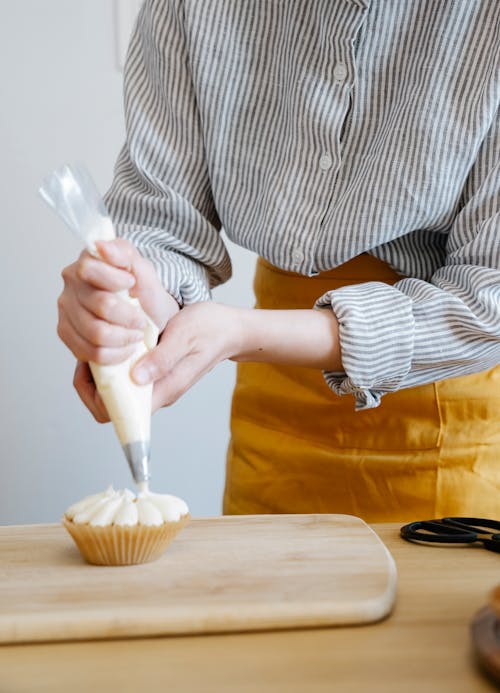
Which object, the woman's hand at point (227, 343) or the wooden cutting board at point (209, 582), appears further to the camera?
the woman's hand at point (227, 343)

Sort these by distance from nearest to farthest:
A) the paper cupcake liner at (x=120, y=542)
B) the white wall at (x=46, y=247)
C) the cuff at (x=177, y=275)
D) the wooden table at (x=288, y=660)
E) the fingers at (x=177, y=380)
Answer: the wooden table at (x=288, y=660) < the paper cupcake liner at (x=120, y=542) < the fingers at (x=177, y=380) < the cuff at (x=177, y=275) < the white wall at (x=46, y=247)

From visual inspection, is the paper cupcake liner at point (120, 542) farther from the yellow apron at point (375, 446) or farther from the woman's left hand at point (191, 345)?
the yellow apron at point (375, 446)

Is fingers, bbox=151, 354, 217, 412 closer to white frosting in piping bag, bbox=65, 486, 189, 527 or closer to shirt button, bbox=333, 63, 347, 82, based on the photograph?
white frosting in piping bag, bbox=65, 486, 189, 527

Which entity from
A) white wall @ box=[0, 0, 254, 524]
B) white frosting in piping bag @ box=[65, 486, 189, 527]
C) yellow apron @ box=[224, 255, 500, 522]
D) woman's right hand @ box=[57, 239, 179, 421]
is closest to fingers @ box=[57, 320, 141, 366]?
woman's right hand @ box=[57, 239, 179, 421]

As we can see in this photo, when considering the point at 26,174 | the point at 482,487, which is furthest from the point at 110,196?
the point at 26,174

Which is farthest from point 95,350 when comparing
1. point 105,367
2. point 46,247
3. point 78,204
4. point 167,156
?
point 46,247

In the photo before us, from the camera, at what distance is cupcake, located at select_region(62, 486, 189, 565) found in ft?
2.27

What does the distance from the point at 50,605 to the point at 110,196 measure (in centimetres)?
54

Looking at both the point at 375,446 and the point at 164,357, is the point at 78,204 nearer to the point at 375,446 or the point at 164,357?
the point at 164,357

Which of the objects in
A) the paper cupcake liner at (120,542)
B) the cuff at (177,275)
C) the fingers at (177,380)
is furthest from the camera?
the cuff at (177,275)

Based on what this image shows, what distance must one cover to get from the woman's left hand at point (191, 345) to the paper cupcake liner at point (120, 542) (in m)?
0.13

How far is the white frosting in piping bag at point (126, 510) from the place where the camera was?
0.71m

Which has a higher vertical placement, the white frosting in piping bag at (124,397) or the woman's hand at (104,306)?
the woman's hand at (104,306)

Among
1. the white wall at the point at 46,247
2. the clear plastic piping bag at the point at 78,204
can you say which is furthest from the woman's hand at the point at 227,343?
the white wall at the point at 46,247
